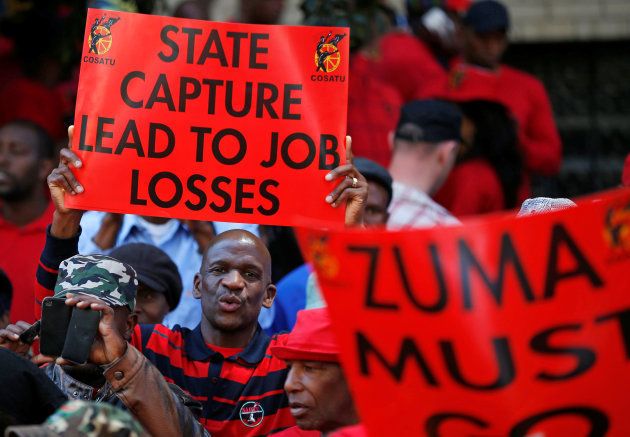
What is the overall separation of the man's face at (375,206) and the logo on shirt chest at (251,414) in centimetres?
167

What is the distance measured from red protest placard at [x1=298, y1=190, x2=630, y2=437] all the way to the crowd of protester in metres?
0.69

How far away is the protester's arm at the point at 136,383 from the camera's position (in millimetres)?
4703

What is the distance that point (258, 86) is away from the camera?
5.75m

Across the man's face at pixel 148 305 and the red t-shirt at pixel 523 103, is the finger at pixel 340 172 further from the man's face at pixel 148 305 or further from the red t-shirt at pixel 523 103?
the red t-shirt at pixel 523 103

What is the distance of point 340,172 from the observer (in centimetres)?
557

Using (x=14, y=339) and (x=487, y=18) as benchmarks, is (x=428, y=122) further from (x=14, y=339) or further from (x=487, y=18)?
(x=14, y=339)

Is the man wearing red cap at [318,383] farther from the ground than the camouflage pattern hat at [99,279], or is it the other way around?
the camouflage pattern hat at [99,279]

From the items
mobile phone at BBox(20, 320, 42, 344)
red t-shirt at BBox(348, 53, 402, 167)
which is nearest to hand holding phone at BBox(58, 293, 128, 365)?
mobile phone at BBox(20, 320, 42, 344)

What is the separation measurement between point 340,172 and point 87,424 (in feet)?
6.51

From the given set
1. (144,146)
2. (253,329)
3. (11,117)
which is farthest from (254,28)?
(11,117)

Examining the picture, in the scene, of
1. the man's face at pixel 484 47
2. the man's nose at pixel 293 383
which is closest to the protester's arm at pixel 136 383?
the man's nose at pixel 293 383

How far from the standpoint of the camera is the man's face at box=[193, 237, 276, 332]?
5586mm

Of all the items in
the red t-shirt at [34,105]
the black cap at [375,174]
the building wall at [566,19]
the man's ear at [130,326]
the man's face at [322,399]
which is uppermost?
the building wall at [566,19]

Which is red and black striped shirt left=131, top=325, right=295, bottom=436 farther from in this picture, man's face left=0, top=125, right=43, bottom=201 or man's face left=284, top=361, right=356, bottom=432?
man's face left=0, top=125, right=43, bottom=201
